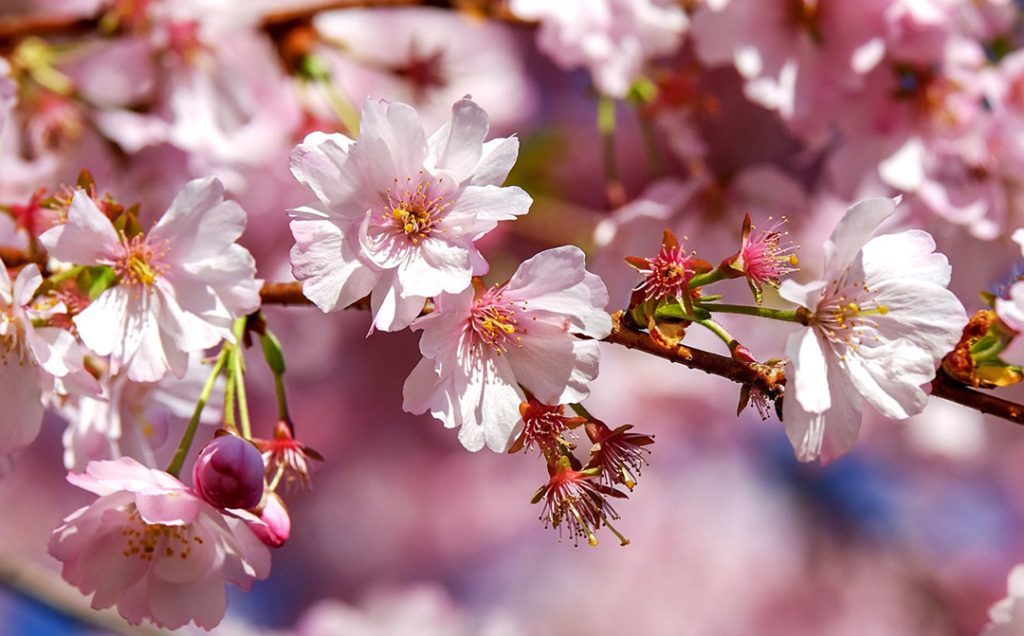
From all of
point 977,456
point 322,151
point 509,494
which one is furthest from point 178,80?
point 977,456

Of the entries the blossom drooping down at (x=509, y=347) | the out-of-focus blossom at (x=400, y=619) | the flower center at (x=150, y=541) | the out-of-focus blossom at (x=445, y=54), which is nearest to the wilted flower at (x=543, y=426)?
the blossom drooping down at (x=509, y=347)

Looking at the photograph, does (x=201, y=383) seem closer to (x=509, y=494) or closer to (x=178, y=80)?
(x=178, y=80)

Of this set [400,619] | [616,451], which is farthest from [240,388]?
[400,619]

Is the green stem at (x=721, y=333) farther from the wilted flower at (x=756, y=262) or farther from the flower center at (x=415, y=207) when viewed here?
the flower center at (x=415, y=207)

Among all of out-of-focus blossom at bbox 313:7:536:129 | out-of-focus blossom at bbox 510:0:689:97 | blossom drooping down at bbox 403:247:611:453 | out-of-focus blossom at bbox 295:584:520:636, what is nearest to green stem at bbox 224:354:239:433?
blossom drooping down at bbox 403:247:611:453

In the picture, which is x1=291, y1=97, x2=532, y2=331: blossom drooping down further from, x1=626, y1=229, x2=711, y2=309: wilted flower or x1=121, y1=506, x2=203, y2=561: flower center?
x1=121, y1=506, x2=203, y2=561: flower center

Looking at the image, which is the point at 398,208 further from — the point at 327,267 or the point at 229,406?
the point at 229,406
